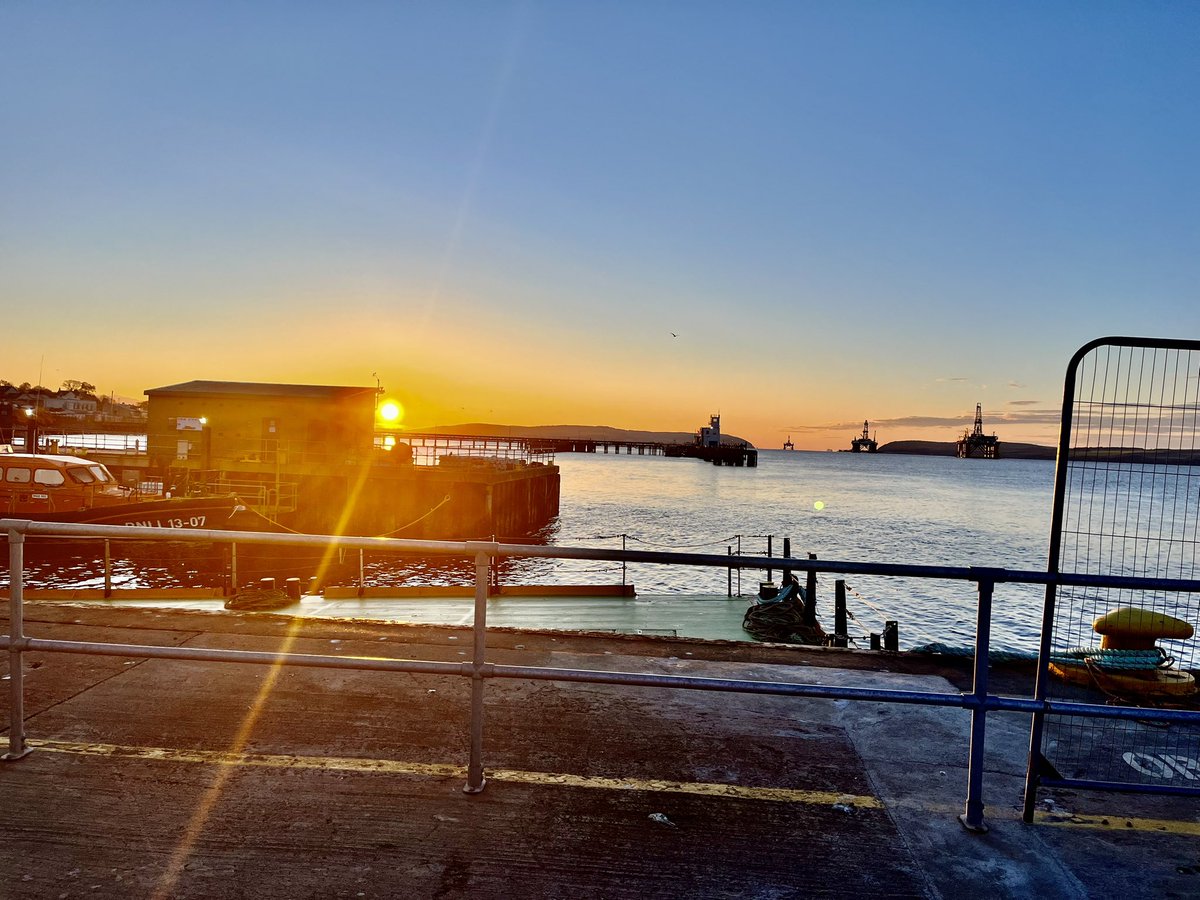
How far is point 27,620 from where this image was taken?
239 inches

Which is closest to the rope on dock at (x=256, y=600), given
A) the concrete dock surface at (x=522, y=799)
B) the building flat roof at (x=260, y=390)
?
the concrete dock surface at (x=522, y=799)

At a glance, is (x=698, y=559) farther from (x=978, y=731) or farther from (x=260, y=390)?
(x=260, y=390)

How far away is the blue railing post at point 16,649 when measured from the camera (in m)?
3.46

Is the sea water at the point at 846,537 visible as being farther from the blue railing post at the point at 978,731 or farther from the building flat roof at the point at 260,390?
the building flat roof at the point at 260,390

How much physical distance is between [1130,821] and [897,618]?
23.4m

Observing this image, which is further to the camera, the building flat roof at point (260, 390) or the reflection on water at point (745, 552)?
the building flat roof at point (260, 390)

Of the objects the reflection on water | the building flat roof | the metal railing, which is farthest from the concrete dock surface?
the building flat roof

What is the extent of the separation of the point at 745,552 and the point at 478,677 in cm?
4155

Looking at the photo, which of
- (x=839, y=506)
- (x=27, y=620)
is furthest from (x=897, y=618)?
(x=839, y=506)

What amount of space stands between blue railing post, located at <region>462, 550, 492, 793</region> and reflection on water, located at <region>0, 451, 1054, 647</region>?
473 inches

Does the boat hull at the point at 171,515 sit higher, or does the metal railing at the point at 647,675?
the metal railing at the point at 647,675

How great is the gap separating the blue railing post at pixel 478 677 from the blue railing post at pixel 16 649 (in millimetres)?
2178

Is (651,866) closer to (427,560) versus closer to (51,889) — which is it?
(51,889)

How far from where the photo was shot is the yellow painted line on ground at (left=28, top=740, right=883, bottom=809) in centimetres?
363
